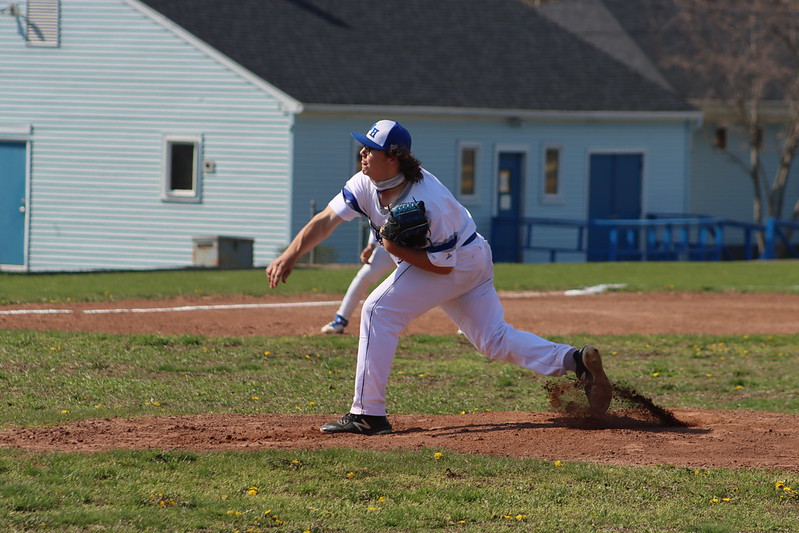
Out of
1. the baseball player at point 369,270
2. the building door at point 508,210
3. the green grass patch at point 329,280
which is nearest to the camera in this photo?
the baseball player at point 369,270

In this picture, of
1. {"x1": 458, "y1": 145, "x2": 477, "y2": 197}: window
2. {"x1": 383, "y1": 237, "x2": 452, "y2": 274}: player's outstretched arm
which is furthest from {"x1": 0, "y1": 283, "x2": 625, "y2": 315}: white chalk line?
{"x1": 458, "y1": 145, "x2": 477, "y2": 197}: window

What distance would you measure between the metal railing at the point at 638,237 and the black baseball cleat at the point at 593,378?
59.4ft

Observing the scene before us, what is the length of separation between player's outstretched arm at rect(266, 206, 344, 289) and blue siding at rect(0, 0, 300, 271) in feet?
55.1

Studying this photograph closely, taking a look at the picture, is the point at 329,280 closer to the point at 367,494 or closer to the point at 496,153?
the point at 496,153

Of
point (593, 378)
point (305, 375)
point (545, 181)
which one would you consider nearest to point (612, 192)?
point (545, 181)

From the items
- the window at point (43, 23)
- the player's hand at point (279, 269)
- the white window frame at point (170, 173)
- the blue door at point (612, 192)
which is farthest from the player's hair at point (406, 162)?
the blue door at point (612, 192)

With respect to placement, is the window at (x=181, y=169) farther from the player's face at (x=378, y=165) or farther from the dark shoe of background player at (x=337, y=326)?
the player's face at (x=378, y=165)

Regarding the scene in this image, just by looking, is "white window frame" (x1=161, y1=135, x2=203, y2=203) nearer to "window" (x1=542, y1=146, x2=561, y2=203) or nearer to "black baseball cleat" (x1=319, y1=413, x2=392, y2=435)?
"window" (x1=542, y1=146, x2=561, y2=203)

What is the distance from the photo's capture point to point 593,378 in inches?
282

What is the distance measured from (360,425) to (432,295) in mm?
848

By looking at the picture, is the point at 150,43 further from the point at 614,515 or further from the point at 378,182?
the point at 614,515

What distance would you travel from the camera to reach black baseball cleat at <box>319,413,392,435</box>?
23.1ft

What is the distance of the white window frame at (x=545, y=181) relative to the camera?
2764cm

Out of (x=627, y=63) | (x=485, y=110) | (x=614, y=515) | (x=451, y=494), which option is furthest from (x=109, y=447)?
(x=627, y=63)
